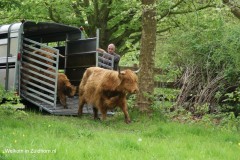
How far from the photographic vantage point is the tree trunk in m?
12.1

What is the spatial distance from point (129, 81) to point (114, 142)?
12.8 ft

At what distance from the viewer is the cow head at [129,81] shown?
1138 cm

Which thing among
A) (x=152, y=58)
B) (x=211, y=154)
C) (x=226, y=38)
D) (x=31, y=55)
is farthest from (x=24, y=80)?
(x=211, y=154)

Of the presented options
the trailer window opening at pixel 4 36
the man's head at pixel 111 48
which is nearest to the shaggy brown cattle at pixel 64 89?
the man's head at pixel 111 48

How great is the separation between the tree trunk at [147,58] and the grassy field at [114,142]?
4.13 feet

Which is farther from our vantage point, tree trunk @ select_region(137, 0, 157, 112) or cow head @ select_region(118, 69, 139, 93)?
tree trunk @ select_region(137, 0, 157, 112)

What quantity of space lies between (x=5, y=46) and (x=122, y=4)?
6.70m

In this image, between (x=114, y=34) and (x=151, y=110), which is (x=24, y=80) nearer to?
(x=151, y=110)

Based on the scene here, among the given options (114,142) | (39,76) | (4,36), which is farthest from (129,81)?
(4,36)

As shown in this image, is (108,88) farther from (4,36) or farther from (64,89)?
(4,36)

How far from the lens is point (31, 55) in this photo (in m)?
13.8

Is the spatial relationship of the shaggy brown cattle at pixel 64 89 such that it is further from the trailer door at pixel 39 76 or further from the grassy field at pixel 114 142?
the grassy field at pixel 114 142

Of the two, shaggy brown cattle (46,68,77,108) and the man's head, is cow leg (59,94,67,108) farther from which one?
the man's head

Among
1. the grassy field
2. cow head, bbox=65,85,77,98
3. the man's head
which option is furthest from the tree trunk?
cow head, bbox=65,85,77,98
